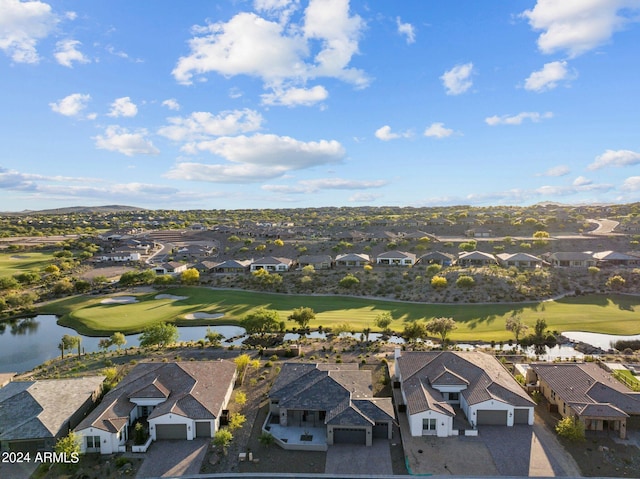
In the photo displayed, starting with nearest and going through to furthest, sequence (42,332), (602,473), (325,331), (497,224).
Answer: (602,473) < (325,331) < (42,332) < (497,224)

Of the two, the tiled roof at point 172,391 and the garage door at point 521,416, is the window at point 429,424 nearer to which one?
the garage door at point 521,416

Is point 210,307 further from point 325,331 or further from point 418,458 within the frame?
point 418,458

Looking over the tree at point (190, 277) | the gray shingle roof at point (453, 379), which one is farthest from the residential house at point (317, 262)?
the gray shingle roof at point (453, 379)

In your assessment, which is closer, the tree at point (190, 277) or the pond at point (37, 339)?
the pond at point (37, 339)

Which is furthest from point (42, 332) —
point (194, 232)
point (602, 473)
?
point (194, 232)

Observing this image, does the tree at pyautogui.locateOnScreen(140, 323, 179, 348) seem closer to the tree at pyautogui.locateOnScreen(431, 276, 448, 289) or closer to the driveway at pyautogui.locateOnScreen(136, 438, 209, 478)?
the driveway at pyautogui.locateOnScreen(136, 438, 209, 478)

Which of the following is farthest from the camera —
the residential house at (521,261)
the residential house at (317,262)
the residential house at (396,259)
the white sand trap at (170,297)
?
the residential house at (317,262)

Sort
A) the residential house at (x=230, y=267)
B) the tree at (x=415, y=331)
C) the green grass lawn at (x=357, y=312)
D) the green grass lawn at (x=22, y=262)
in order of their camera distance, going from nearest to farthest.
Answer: the tree at (x=415, y=331) < the green grass lawn at (x=357, y=312) < the residential house at (x=230, y=267) < the green grass lawn at (x=22, y=262)
